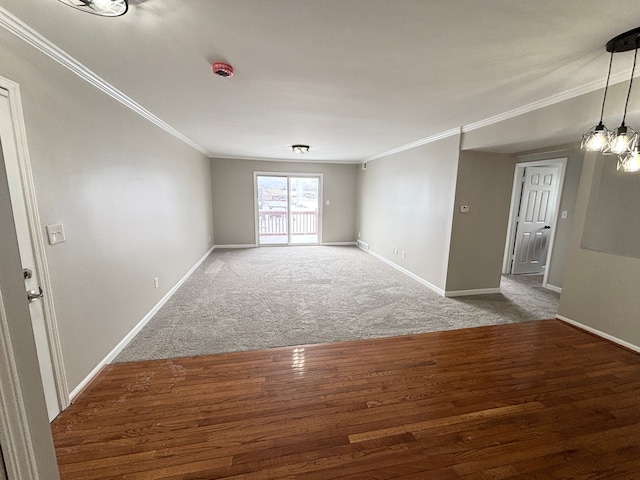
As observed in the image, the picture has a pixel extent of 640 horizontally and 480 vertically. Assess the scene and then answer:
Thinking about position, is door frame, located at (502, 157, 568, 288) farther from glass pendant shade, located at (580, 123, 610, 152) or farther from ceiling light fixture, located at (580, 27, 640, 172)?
glass pendant shade, located at (580, 123, 610, 152)

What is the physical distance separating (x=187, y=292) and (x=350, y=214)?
4.69m

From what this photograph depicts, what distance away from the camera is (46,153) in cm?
162

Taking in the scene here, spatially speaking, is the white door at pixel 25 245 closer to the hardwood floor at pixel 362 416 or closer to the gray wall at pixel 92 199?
the gray wall at pixel 92 199

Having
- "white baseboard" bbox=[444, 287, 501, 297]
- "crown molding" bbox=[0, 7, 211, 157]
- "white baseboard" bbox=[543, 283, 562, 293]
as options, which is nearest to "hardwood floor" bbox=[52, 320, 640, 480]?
"white baseboard" bbox=[444, 287, 501, 297]

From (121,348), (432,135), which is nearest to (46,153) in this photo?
(121,348)

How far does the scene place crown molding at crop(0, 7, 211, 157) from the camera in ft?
4.49

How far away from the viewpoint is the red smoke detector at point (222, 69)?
1797mm

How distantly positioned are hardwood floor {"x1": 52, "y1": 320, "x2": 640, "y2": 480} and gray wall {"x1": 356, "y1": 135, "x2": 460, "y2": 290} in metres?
1.84

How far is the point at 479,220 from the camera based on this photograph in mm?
3725

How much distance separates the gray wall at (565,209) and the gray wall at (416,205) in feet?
5.13

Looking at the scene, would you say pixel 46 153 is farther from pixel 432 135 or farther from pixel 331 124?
pixel 432 135

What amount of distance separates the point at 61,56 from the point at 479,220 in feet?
14.7

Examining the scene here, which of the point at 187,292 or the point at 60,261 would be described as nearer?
the point at 60,261

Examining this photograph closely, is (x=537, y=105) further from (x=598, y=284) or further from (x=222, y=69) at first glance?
(x=222, y=69)
